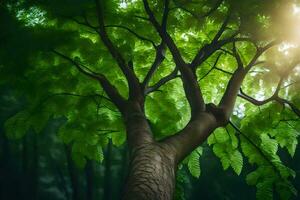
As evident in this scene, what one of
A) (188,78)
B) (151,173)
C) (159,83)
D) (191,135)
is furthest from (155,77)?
(151,173)

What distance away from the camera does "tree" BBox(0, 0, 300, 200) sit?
3.74 m

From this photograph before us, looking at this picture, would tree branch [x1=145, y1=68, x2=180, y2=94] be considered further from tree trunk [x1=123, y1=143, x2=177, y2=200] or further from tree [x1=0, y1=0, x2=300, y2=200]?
tree trunk [x1=123, y1=143, x2=177, y2=200]

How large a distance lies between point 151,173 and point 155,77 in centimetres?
316

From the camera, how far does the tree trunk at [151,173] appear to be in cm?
264

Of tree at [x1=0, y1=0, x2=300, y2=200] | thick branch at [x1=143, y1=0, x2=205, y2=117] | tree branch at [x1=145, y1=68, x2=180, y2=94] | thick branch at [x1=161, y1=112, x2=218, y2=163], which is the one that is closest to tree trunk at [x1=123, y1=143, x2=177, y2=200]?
tree at [x1=0, y1=0, x2=300, y2=200]

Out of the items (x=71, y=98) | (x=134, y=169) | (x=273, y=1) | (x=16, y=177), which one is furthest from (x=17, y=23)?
(x=16, y=177)

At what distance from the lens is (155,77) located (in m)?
5.85

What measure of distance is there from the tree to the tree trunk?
0.5 inches

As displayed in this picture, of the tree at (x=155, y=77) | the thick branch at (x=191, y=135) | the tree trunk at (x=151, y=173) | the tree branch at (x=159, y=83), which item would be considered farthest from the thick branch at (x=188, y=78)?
the tree trunk at (x=151, y=173)

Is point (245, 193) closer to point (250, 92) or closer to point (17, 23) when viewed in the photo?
point (250, 92)

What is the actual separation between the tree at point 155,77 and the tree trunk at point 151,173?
12 millimetres

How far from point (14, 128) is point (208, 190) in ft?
47.2

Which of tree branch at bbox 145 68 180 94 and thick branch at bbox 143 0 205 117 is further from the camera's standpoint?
tree branch at bbox 145 68 180 94

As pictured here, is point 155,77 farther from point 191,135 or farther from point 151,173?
point 151,173
